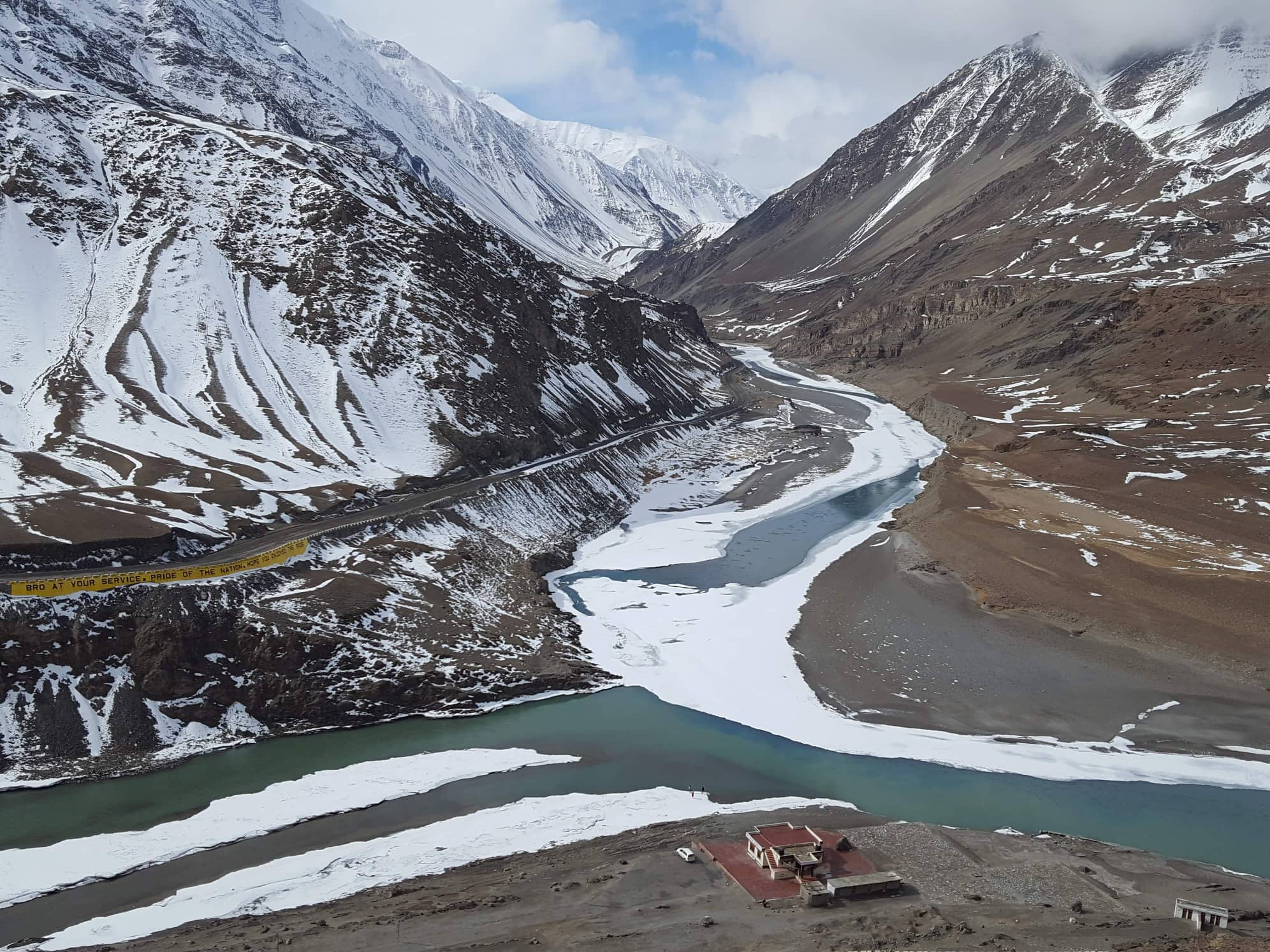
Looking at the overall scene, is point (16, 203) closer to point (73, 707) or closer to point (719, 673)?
point (73, 707)

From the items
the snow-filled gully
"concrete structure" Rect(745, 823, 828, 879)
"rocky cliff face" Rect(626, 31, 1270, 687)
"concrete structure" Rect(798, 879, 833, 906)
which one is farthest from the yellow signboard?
"rocky cliff face" Rect(626, 31, 1270, 687)

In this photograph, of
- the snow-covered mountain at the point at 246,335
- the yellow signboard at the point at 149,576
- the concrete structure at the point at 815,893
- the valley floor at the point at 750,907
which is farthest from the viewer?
the snow-covered mountain at the point at 246,335

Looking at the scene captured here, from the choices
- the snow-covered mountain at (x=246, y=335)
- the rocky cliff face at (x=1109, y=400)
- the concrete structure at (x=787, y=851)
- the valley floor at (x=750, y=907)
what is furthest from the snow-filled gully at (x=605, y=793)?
the snow-covered mountain at (x=246, y=335)

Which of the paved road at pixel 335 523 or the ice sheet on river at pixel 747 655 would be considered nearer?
the ice sheet on river at pixel 747 655

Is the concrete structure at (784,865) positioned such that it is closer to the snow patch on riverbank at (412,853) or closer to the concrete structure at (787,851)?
the concrete structure at (787,851)

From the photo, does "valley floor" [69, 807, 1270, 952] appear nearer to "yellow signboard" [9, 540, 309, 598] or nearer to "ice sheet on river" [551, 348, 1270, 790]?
"ice sheet on river" [551, 348, 1270, 790]

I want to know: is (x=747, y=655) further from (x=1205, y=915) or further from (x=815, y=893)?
(x=1205, y=915)

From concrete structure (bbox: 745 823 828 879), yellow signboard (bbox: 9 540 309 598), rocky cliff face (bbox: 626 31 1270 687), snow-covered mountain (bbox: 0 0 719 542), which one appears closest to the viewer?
concrete structure (bbox: 745 823 828 879)
